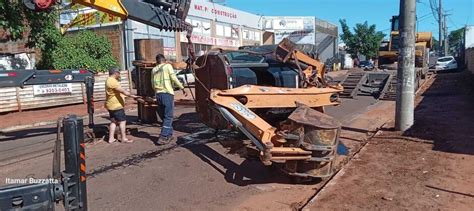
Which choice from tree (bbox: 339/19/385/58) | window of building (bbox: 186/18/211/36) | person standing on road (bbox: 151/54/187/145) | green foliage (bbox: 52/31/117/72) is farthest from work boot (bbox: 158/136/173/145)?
tree (bbox: 339/19/385/58)

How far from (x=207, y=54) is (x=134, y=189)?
3.76 m

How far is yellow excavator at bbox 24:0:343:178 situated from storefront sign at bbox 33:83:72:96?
946 cm

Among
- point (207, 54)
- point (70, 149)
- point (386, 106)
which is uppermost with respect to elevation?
point (207, 54)

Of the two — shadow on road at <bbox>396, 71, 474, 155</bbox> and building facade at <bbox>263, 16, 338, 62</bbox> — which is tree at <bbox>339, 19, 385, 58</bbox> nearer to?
building facade at <bbox>263, 16, 338, 62</bbox>

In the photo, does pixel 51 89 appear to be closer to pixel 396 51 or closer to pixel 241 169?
pixel 241 169

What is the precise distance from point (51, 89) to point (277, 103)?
12.6 metres

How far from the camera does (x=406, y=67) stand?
10.1 metres

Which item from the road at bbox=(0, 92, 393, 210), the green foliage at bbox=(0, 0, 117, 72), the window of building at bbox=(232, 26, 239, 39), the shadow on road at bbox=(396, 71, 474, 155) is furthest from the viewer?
the window of building at bbox=(232, 26, 239, 39)

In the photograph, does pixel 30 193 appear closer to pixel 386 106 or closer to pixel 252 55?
pixel 252 55

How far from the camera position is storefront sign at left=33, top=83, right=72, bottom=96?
16938 mm

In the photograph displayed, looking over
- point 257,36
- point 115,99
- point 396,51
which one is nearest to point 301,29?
point 257,36

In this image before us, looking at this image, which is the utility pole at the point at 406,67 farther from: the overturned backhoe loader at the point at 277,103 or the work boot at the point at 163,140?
the work boot at the point at 163,140

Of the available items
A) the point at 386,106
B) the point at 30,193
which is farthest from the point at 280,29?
the point at 30,193

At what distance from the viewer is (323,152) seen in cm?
589
